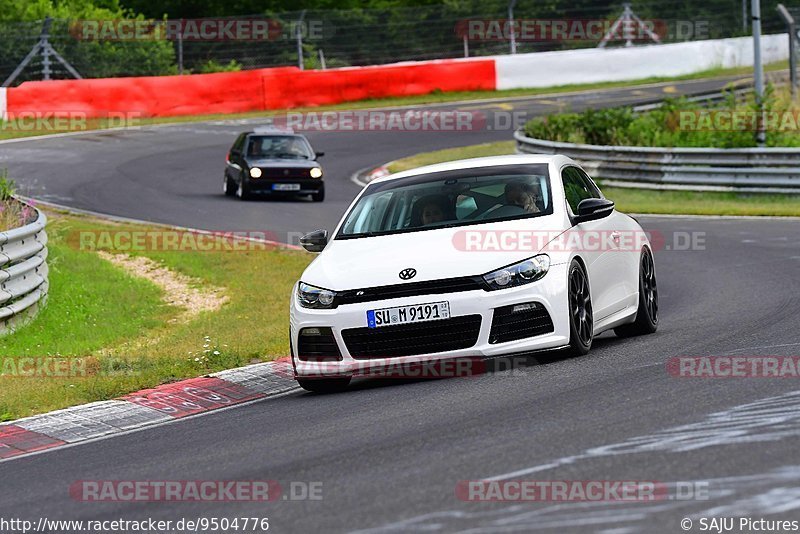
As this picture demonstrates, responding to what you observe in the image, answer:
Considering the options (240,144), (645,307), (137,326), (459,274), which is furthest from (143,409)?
(240,144)

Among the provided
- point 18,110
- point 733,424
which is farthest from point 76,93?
point 733,424

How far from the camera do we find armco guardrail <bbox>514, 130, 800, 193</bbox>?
979 inches

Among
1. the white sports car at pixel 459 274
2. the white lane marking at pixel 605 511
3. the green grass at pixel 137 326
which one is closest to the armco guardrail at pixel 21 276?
the green grass at pixel 137 326

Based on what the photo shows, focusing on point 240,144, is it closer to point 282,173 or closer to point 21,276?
point 282,173

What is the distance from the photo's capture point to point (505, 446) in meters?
6.96

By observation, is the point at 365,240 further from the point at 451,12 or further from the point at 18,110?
the point at 451,12

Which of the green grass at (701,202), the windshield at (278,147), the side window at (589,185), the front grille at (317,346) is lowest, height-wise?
the green grass at (701,202)

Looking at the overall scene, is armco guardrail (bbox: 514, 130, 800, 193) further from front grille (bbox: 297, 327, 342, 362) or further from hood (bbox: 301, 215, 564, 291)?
front grille (bbox: 297, 327, 342, 362)

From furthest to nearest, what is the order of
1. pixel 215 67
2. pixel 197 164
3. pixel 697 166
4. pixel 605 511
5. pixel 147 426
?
pixel 215 67 < pixel 197 164 < pixel 697 166 < pixel 147 426 < pixel 605 511

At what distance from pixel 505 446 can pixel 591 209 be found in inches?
146

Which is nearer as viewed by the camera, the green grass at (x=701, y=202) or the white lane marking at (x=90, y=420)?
the white lane marking at (x=90, y=420)

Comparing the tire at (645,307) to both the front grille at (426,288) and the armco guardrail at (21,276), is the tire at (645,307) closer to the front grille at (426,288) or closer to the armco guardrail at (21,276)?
the front grille at (426,288)

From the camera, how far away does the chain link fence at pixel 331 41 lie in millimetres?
42594

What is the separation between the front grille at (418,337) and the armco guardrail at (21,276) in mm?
5325
